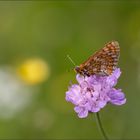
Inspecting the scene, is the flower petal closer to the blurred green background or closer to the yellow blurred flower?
the blurred green background

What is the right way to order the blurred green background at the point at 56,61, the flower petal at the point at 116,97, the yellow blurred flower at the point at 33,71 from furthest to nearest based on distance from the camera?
the yellow blurred flower at the point at 33,71 < the blurred green background at the point at 56,61 < the flower petal at the point at 116,97

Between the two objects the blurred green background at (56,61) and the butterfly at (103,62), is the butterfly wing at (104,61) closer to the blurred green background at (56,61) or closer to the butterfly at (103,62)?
the butterfly at (103,62)

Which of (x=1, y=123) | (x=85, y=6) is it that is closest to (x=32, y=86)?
(x=1, y=123)

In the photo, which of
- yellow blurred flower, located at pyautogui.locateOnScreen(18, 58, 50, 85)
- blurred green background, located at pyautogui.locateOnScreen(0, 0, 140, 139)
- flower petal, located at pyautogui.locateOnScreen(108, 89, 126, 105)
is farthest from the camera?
yellow blurred flower, located at pyautogui.locateOnScreen(18, 58, 50, 85)

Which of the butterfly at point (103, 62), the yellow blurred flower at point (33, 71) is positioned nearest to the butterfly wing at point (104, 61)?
the butterfly at point (103, 62)

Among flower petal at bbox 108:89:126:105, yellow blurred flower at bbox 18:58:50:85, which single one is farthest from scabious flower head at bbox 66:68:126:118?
yellow blurred flower at bbox 18:58:50:85

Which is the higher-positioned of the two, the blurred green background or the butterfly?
the blurred green background
